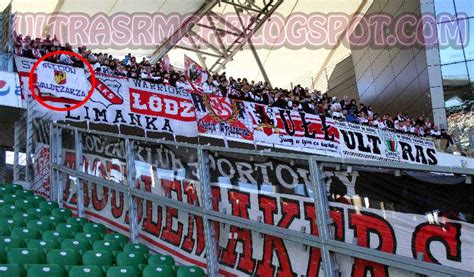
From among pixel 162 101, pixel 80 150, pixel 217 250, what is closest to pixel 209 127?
pixel 162 101

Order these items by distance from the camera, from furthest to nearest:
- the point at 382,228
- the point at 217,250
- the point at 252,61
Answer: the point at 252,61 → the point at 217,250 → the point at 382,228

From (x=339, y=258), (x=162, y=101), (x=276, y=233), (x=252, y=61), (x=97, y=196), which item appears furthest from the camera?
(x=252, y=61)

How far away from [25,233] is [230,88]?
40.3ft

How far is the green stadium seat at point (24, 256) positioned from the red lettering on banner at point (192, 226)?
1550mm

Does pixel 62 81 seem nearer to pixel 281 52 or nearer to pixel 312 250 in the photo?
pixel 312 250

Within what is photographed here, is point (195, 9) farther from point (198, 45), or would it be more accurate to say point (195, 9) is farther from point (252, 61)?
point (252, 61)

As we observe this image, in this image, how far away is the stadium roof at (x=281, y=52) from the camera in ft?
86.4

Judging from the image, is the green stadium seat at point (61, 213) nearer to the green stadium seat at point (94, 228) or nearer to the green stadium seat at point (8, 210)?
the green stadium seat at point (8, 210)

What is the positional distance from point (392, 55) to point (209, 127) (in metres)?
15.8

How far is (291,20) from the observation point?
31.6 metres

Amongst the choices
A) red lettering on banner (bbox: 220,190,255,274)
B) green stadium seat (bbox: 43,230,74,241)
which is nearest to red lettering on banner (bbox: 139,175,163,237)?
green stadium seat (bbox: 43,230,74,241)

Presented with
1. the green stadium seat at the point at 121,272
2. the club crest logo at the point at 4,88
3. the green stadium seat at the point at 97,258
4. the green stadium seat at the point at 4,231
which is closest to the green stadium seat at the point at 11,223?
the green stadium seat at the point at 4,231

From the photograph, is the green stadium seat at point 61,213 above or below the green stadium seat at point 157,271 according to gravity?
above

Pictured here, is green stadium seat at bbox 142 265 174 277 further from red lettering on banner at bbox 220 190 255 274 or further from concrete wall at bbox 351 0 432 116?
concrete wall at bbox 351 0 432 116
